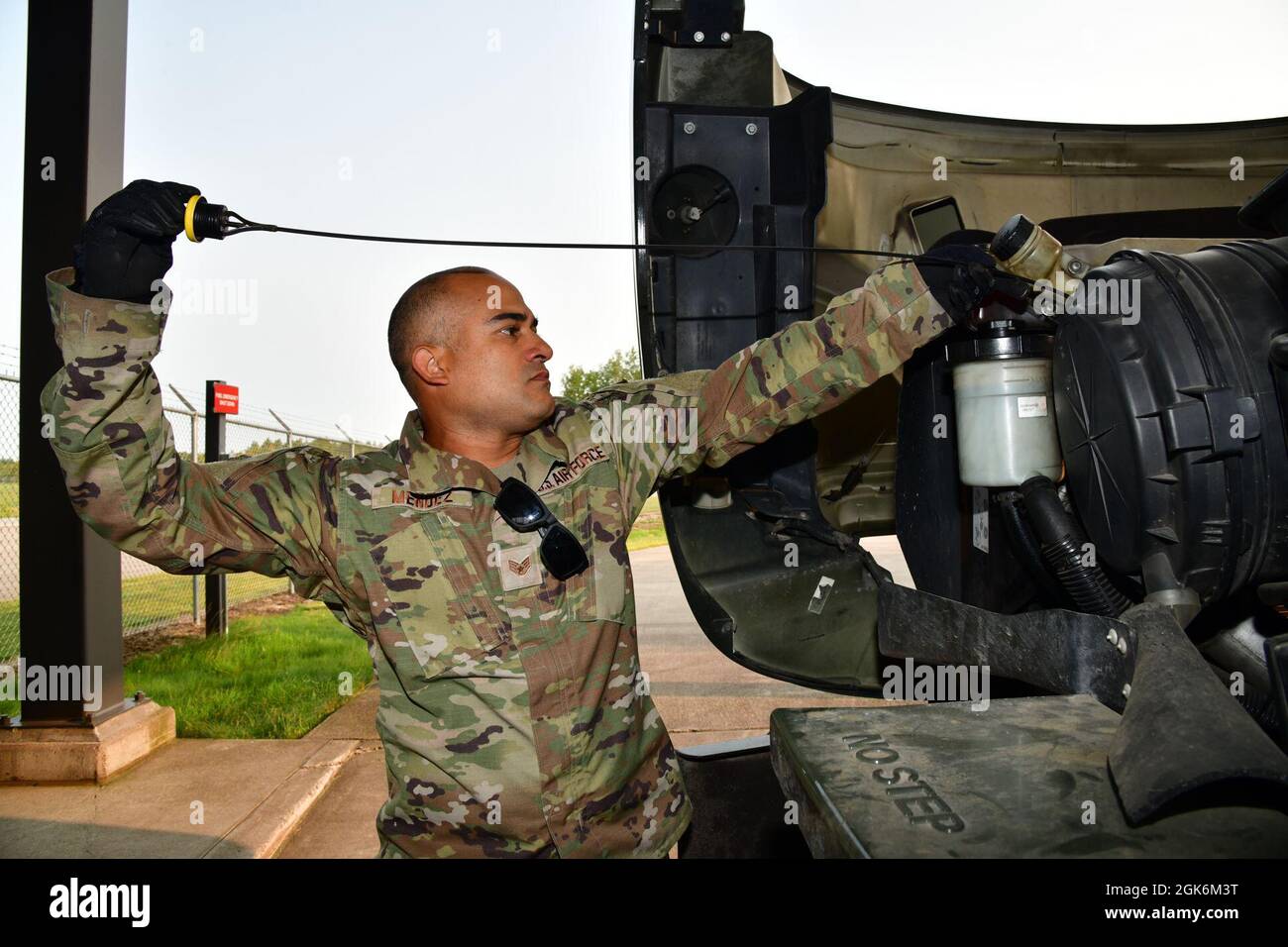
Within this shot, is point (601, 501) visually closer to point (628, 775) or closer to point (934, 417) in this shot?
point (628, 775)

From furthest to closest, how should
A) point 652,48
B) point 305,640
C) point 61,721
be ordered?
point 305,640
point 61,721
point 652,48

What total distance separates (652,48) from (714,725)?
2996 millimetres

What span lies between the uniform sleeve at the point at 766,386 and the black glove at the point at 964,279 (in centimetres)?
3

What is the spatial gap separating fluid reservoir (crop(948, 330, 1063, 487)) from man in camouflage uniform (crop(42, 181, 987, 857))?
12cm

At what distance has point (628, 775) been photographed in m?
1.78

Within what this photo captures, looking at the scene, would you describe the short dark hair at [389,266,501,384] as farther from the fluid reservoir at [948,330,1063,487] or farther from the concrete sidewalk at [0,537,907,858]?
the concrete sidewalk at [0,537,907,858]

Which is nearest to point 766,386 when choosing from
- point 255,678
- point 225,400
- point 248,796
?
point 248,796

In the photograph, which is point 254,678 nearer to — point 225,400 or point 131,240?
point 225,400

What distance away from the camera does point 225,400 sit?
19.2 ft

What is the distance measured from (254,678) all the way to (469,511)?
3.79m

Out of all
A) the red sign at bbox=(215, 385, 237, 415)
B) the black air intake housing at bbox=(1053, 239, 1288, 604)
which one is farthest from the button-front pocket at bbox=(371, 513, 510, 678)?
the red sign at bbox=(215, 385, 237, 415)

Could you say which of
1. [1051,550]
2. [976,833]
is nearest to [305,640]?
[1051,550]

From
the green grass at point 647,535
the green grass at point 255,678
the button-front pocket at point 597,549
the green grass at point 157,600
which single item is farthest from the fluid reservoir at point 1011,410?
the green grass at point 647,535
